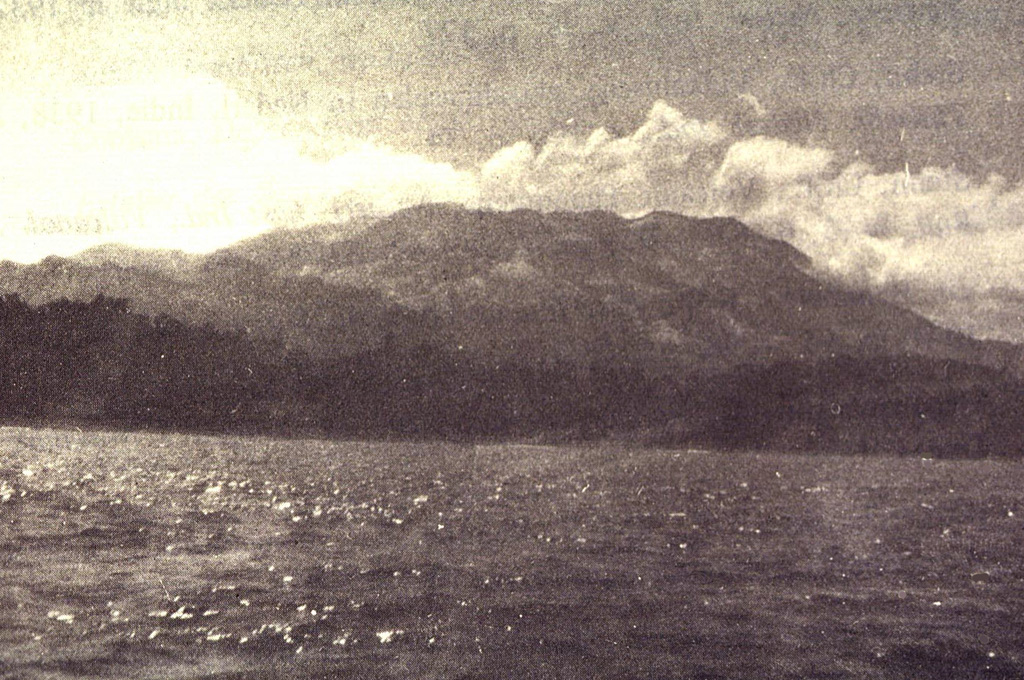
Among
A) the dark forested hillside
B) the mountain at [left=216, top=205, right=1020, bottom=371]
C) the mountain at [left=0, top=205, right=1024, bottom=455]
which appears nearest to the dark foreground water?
the dark forested hillside

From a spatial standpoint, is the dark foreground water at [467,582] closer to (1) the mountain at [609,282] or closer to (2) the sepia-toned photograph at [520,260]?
(2) the sepia-toned photograph at [520,260]

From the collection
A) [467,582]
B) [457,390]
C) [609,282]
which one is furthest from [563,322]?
[467,582]

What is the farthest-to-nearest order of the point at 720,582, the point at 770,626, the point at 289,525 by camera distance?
the point at 289,525 < the point at 720,582 < the point at 770,626

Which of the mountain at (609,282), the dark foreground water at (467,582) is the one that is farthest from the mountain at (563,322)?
the dark foreground water at (467,582)

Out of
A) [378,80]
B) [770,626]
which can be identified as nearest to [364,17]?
[378,80]

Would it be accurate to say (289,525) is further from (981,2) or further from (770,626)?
(981,2)

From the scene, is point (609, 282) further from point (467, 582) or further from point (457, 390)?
point (467, 582)

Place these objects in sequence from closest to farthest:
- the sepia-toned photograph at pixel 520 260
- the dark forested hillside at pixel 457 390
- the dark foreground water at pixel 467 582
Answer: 1. the dark foreground water at pixel 467 582
2. the sepia-toned photograph at pixel 520 260
3. the dark forested hillside at pixel 457 390
